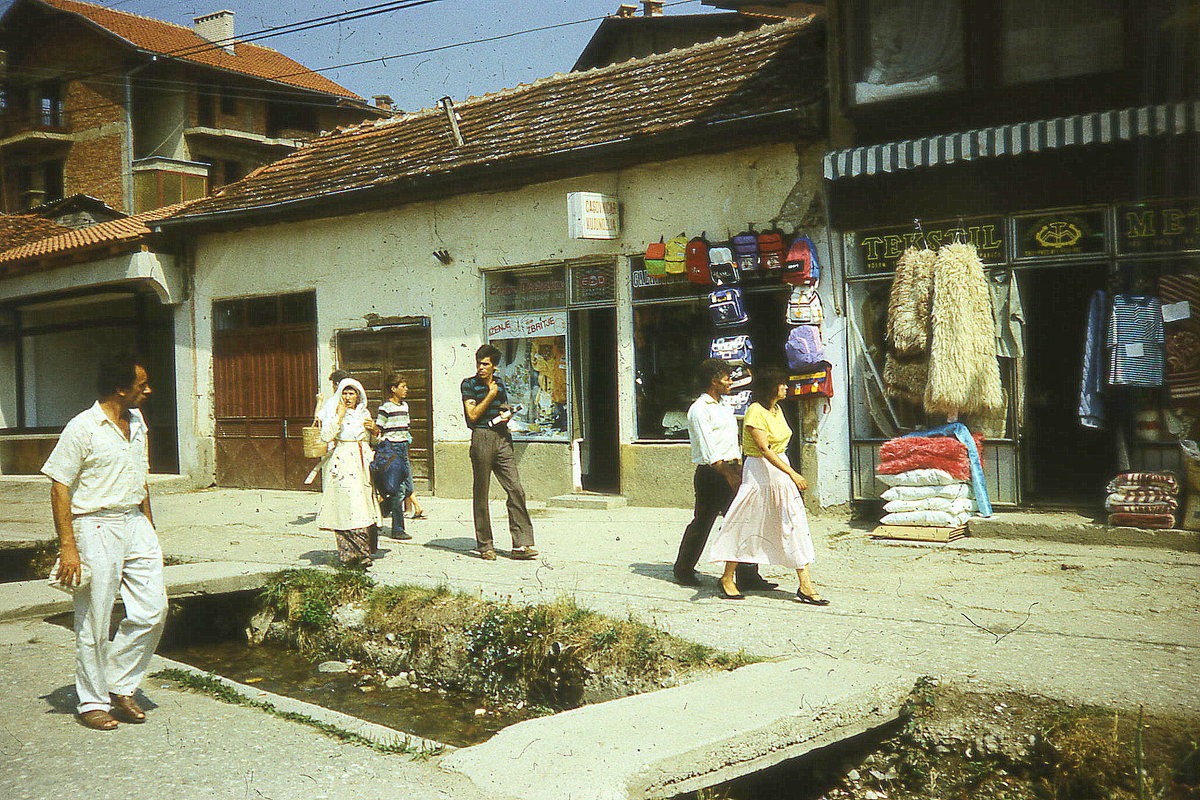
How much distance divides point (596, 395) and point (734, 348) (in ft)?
8.40

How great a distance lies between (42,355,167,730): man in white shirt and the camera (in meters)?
5.05

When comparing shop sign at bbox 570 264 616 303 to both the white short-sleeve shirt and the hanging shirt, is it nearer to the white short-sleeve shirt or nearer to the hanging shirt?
the hanging shirt

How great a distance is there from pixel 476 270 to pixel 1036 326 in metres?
6.83

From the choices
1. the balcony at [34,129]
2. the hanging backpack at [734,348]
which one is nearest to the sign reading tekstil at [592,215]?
the hanging backpack at [734,348]

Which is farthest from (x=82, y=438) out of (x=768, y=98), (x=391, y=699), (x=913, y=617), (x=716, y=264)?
(x=768, y=98)

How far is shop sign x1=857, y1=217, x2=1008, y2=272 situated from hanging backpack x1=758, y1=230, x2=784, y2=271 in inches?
31.6

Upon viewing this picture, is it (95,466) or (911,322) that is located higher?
(911,322)

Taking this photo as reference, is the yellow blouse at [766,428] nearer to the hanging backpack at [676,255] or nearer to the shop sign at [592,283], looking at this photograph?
the hanging backpack at [676,255]

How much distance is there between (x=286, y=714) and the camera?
5.29 meters

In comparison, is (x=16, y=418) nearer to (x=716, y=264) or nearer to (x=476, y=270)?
(x=476, y=270)

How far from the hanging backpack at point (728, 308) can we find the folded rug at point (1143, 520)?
13.9 feet

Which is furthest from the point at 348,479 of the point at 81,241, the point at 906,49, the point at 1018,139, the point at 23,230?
the point at 23,230

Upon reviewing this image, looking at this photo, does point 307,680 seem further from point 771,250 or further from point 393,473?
point 771,250

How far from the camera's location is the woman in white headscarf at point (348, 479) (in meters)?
8.64
